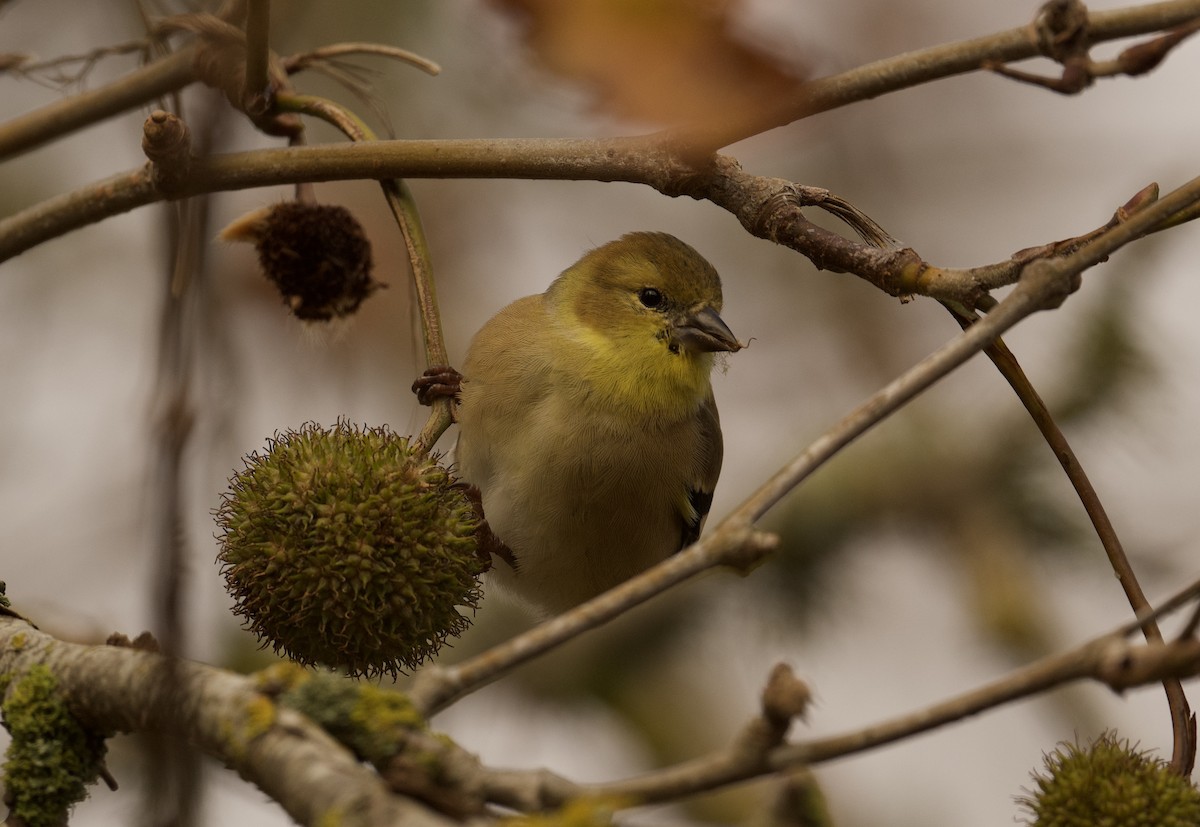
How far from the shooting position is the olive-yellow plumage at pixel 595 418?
14.3 ft

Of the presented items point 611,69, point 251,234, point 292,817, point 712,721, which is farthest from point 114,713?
point 712,721

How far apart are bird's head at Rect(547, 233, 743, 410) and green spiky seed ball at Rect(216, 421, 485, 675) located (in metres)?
1.65

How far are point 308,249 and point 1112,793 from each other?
2.61m

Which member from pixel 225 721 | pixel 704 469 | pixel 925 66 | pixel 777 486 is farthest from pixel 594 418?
pixel 225 721

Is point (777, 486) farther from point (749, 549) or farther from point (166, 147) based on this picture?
point (166, 147)

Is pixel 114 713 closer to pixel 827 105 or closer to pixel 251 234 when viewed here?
pixel 827 105

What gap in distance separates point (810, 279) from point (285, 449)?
15.0 feet

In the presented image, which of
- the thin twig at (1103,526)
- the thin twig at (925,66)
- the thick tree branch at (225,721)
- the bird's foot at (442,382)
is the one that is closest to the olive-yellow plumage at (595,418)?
the bird's foot at (442,382)

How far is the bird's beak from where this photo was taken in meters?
4.42

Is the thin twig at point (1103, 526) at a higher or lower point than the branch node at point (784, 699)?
higher

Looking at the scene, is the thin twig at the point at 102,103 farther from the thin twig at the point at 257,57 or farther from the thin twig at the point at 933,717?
the thin twig at the point at 933,717

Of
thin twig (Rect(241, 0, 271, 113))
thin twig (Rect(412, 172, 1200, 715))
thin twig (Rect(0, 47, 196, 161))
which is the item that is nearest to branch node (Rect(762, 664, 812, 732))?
thin twig (Rect(412, 172, 1200, 715))

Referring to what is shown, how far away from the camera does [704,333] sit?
4.48 metres

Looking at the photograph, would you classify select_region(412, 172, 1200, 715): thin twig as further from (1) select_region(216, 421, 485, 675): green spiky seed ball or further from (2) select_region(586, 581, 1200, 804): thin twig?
(1) select_region(216, 421, 485, 675): green spiky seed ball
